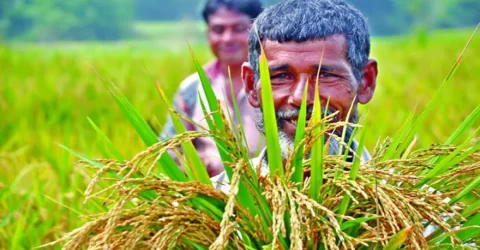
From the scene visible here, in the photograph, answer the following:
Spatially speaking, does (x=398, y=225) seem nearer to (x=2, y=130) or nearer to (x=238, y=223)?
(x=238, y=223)

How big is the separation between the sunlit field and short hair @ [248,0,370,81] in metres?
0.13

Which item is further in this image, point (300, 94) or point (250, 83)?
point (250, 83)

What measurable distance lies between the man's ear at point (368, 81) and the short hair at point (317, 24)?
0.14 ft

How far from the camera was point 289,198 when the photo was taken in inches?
46.7

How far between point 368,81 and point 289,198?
25.6 inches

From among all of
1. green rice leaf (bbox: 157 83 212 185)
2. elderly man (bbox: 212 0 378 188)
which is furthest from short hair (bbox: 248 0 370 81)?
green rice leaf (bbox: 157 83 212 185)

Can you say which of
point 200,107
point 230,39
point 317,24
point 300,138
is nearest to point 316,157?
point 300,138

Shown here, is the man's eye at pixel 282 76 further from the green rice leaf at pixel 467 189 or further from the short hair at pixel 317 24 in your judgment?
the green rice leaf at pixel 467 189

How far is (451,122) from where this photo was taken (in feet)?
13.5

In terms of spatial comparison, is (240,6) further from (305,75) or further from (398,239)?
(398,239)

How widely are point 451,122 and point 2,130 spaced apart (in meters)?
2.42

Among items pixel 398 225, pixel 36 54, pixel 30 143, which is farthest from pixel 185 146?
pixel 36 54

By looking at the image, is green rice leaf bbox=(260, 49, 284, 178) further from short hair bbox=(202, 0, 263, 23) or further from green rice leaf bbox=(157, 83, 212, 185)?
short hair bbox=(202, 0, 263, 23)

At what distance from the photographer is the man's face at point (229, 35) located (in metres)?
3.46
